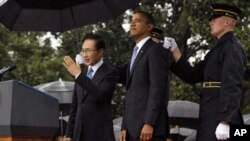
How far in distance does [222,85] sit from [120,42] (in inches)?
724

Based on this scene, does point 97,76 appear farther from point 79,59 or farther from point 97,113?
point 97,113

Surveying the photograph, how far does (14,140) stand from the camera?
4.80m

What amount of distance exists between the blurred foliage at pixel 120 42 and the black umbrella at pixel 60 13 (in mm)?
7114

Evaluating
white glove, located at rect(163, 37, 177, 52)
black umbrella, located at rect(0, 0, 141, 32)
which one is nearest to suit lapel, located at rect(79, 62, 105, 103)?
white glove, located at rect(163, 37, 177, 52)

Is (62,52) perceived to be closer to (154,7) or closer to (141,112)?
(154,7)

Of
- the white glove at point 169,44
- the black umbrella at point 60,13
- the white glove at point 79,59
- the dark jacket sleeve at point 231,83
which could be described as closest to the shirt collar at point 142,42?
the white glove at point 169,44

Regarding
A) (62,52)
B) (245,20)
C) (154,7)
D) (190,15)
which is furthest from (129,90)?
(62,52)

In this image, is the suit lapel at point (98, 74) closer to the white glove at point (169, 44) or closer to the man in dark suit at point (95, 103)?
the man in dark suit at point (95, 103)

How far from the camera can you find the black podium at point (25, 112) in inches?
187

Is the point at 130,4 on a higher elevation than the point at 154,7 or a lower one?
lower

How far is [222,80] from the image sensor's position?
5.12m

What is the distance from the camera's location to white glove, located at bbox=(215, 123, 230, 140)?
496cm

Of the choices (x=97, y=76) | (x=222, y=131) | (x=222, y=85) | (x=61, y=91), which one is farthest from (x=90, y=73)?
(x=61, y=91)

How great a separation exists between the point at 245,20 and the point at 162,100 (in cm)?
1015
